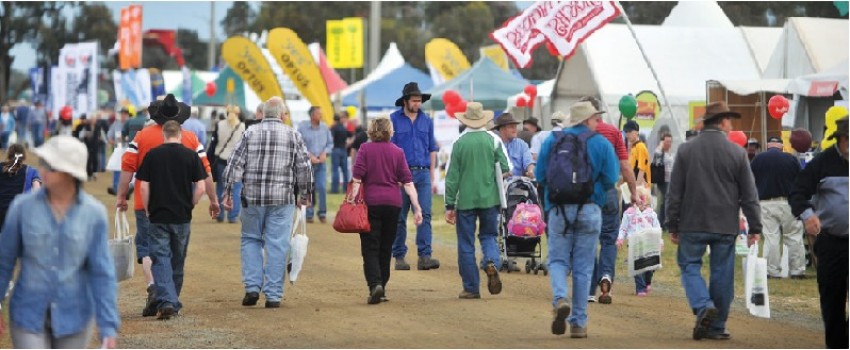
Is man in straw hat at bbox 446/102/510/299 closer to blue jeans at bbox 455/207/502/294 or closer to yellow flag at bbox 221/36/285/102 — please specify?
blue jeans at bbox 455/207/502/294

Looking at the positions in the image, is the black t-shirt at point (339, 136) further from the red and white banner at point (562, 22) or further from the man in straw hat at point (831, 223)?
the man in straw hat at point (831, 223)

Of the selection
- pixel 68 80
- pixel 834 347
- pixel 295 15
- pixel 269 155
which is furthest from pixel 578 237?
pixel 295 15

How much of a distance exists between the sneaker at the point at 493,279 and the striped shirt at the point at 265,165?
6.01 ft

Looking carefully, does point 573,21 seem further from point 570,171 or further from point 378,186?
point 570,171

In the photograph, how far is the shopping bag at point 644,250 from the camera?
13055mm

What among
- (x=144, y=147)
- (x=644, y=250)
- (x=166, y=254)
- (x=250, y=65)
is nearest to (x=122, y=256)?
(x=166, y=254)

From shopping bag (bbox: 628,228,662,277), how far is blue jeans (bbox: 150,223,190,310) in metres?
3.90

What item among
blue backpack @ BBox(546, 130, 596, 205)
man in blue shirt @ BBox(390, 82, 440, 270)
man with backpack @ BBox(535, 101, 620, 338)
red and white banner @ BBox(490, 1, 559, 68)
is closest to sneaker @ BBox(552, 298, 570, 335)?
man with backpack @ BBox(535, 101, 620, 338)

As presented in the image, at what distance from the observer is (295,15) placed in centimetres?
8656

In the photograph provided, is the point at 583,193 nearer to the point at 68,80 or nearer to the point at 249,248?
the point at 249,248

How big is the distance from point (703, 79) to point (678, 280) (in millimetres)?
14397

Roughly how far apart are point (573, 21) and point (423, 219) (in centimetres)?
537

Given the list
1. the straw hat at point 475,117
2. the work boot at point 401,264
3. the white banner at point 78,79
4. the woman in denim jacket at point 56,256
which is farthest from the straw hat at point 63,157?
the white banner at point 78,79

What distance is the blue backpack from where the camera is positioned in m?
10.7
